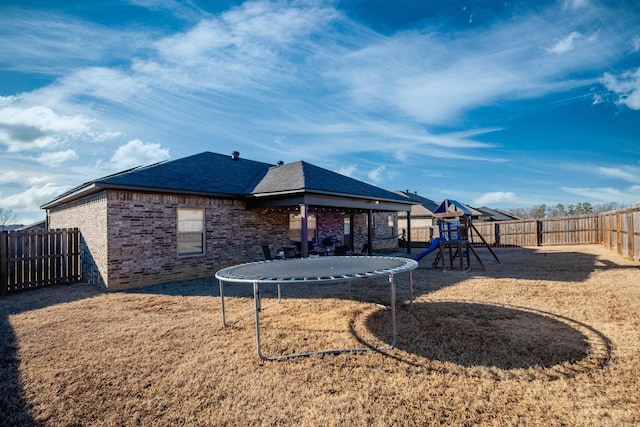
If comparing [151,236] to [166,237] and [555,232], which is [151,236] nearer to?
[166,237]

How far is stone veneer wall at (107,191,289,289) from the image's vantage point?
823cm

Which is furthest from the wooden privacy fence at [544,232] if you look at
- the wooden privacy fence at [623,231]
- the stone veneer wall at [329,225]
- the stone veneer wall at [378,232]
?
the stone veneer wall at [329,225]

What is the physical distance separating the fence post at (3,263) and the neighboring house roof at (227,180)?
1.94 meters

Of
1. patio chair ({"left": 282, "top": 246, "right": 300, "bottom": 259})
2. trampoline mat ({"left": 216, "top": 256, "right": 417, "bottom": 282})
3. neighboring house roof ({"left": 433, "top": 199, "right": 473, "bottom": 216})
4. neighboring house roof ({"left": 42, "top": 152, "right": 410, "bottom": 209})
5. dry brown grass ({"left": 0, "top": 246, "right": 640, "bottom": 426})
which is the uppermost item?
neighboring house roof ({"left": 42, "top": 152, "right": 410, "bottom": 209})

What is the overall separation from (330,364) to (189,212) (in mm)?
7856

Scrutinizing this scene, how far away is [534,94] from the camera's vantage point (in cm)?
1361

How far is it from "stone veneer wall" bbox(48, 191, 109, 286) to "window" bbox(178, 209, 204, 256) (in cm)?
195

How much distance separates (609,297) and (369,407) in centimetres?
642

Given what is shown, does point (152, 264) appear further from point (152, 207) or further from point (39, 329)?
point (39, 329)

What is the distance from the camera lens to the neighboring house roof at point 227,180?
28.9 ft

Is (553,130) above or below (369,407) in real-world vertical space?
above

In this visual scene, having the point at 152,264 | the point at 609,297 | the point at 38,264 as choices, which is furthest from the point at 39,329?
the point at 609,297

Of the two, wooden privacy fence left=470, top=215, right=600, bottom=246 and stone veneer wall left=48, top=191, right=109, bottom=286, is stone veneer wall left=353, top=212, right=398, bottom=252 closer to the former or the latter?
wooden privacy fence left=470, top=215, right=600, bottom=246

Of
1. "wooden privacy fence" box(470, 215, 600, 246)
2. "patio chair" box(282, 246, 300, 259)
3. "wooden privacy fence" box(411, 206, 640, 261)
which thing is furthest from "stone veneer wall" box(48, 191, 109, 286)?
"wooden privacy fence" box(470, 215, 600, 246)
